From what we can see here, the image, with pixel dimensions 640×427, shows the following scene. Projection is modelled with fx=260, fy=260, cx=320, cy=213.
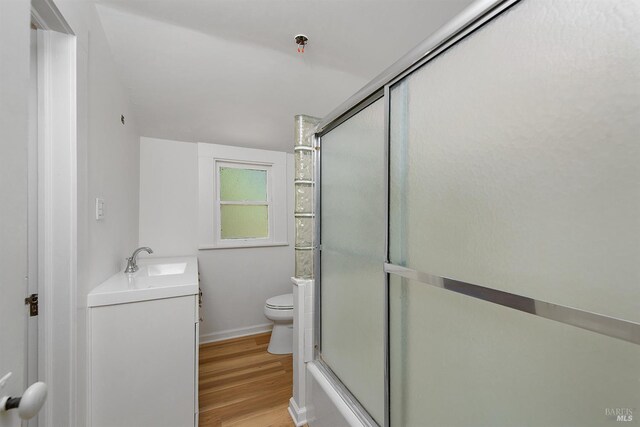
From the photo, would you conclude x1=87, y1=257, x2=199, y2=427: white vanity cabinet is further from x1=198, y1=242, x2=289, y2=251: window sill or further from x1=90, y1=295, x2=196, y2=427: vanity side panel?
x1=198, y1=242, x2=289, y2=251: window sill

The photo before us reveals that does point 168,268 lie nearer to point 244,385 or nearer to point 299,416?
point 244,385

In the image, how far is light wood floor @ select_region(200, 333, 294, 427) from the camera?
174cm

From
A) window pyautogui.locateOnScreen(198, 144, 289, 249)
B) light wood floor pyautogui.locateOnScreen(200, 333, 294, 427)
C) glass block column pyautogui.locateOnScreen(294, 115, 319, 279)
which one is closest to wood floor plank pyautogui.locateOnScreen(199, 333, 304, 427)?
light wood floor pyautogui.locateOnScreen(200, 333, 294, 427)

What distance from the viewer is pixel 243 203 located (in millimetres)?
3094

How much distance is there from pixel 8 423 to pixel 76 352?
2.22 feet

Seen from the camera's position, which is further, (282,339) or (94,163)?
(282,339)

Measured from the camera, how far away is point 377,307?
1.11 metres

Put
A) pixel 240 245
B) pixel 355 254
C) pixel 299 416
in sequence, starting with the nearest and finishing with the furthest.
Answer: pixel 355 254 → pixel 299 416 → pixel 240 245

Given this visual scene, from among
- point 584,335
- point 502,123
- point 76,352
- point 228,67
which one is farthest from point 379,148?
point 76,352

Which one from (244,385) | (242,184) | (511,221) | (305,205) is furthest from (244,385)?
(511,221)

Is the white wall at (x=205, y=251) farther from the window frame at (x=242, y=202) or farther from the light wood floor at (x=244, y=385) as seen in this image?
the light wood floor at (x=244, y=385)

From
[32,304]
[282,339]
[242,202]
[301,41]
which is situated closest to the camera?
[32,304]

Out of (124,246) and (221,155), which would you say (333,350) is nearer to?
(124,246)

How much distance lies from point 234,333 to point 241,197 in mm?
1547
